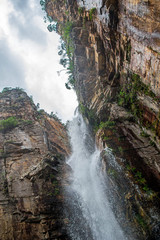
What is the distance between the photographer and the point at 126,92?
1739 centimetres

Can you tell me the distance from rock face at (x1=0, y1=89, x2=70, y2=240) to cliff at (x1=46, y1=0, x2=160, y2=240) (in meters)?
3.93

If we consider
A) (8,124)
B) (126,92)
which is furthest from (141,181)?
(8,124)

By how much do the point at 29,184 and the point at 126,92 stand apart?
10.8 metres

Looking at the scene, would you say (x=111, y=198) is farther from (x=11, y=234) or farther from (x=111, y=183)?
(x=11, y=234)

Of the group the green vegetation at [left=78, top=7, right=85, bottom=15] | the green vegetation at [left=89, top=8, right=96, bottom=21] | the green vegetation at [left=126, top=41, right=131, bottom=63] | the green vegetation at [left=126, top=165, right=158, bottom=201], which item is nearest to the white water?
the green vegetation at [left=126, top=165, right=158, bottom=201]

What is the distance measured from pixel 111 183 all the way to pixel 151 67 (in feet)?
26.5

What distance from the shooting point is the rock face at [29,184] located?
11586mm

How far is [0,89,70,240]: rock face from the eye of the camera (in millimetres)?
11586

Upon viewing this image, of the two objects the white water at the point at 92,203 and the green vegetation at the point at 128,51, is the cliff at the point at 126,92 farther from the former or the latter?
the white water at the point at 92,203

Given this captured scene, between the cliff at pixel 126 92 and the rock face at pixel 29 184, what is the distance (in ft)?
12.9

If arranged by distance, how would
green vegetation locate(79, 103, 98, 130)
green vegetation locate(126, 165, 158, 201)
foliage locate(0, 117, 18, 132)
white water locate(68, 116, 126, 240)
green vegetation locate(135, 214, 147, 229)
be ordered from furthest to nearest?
green vegetation locate(79, 103, 98, 130) → foliage locate(0, 117, 18, 132) → white water locate(68, 116, 126, 240) → green vegetation locate(126, 165, 158, 201) → green vegetation locate(135, 214, 147, 229)

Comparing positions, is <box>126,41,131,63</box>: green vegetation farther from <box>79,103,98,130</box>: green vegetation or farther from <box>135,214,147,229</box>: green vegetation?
<box>135,214,147,229</box>: green vegetation

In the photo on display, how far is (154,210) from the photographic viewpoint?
1132cm

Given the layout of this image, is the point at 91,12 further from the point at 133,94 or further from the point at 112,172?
the point at 112,172
